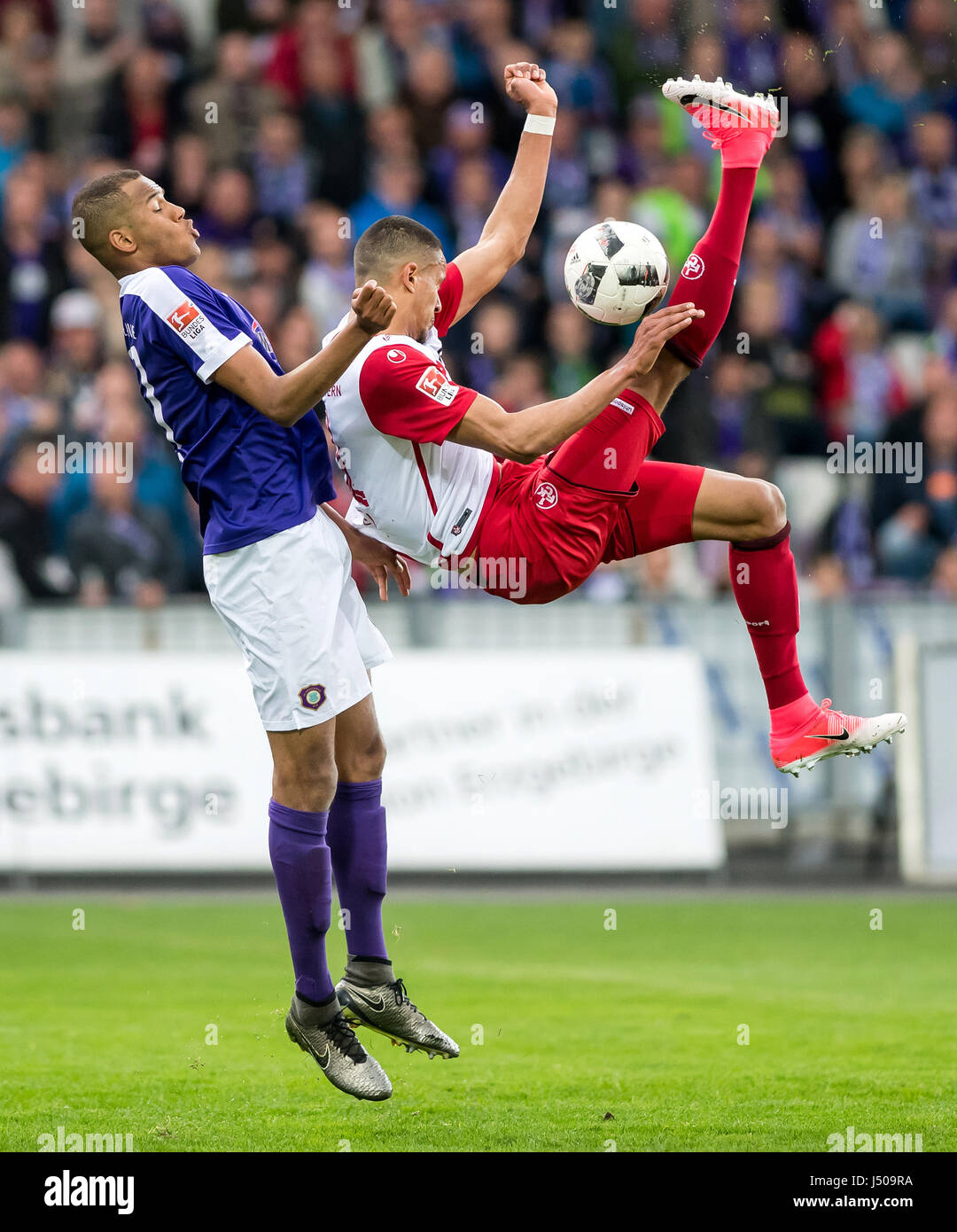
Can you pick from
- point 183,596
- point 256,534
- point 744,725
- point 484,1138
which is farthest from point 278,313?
point 484,1138

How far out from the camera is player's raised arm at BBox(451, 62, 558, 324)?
6684 millimetres

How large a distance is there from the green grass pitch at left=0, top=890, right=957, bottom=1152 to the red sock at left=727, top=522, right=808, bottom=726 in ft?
5.03

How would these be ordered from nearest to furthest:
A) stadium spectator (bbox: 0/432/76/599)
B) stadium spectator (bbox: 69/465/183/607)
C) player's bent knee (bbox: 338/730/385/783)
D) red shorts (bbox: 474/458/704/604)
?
red shorts (bbox: 474/458/704/604)
player's bent knee (bbox: 338/730/385/783)
stadium spectator (bbox: 69/465/183/607)
stadium spectator (bbox: 0/432/76/599)

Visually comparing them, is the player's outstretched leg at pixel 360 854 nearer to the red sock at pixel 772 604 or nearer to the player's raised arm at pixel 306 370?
the player's raised arm at pixel 306 370

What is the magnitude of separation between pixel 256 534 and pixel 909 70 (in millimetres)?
9715

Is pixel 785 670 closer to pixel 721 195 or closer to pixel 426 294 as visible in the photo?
pixel 721 195

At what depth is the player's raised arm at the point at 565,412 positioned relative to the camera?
5.79 meters

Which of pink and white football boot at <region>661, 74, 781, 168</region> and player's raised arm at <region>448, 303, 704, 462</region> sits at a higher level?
pink and white football boot at <region>661, 74, 781, 168</region>

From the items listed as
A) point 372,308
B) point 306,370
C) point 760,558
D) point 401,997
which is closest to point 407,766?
point 401,997

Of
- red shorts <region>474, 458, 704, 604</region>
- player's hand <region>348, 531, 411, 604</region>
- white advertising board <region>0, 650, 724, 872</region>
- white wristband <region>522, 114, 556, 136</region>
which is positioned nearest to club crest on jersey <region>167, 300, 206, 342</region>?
player's hand <region>348, 531, 411, 604</region>

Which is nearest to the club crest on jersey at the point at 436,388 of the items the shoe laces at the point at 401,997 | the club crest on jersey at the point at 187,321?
the club crest on jersey at the point at 187,321

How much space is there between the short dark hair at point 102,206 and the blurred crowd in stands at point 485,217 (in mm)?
6354

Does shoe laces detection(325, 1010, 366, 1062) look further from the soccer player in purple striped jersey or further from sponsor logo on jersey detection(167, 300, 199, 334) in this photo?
sponsor logo on jersey detection(167, 300, 199, 334)
